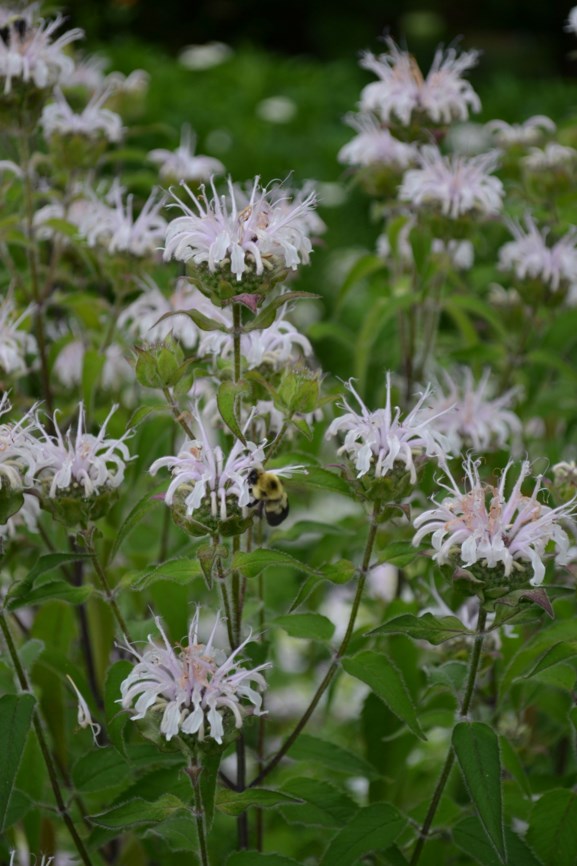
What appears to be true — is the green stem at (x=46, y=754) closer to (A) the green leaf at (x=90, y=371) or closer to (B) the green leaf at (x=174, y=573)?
(B) the green leaf at (x=174, y=573)

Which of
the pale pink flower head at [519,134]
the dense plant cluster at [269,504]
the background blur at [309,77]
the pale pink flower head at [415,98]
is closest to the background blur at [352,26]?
the background blur at [309,77]

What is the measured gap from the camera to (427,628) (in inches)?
33.5

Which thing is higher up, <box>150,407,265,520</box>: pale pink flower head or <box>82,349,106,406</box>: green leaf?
<box>150,407,265,520</box>: pale pink flower head

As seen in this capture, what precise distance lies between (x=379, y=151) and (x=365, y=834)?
819 millimetres

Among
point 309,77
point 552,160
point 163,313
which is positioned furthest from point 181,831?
point 309,77

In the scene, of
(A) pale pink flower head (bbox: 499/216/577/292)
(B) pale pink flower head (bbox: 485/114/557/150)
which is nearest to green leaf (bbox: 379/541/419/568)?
(A) pale pink flower head (bbox: 499/216/577/292)

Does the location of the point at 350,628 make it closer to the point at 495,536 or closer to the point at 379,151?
the point at 495,536

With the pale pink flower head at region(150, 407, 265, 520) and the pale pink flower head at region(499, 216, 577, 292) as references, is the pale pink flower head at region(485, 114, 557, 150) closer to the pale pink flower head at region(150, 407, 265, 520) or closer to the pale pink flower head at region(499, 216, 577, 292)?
the pale pink flower head at region(499, 216, 577, 292)

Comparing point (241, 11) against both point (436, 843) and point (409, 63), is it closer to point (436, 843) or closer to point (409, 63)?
point (409, 63)

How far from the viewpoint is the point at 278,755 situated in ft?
3.10

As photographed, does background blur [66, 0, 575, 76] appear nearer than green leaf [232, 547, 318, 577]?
No

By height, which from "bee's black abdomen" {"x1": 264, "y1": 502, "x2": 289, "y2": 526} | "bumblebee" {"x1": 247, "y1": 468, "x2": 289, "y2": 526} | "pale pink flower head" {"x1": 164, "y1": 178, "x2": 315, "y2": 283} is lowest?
"bee's black abdomen" {"x1": 264, "y1": 502, "x2": 289, "y2": 526}

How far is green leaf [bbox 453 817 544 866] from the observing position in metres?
0.87

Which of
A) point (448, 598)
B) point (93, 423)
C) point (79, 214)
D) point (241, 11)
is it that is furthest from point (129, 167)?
point (241, 11)
